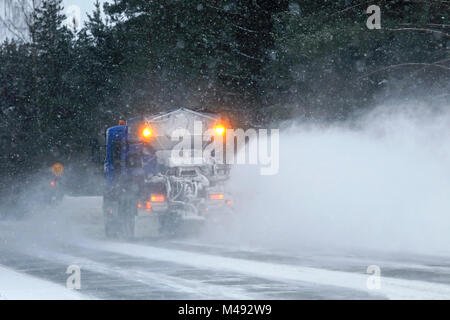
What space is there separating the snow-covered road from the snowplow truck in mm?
716

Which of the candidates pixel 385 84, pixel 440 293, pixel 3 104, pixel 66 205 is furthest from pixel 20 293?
pixel 3 104

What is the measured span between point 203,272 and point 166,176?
718 cm

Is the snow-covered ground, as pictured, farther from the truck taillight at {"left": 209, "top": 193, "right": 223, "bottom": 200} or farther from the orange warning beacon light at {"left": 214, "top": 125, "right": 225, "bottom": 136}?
the orange warning beacon light at {"left": 214, "top": 125, "right": 225, "bottom": 136}

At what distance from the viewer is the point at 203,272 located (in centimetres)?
1257

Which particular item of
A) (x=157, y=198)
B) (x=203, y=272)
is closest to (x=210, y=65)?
(x=157, y=198)

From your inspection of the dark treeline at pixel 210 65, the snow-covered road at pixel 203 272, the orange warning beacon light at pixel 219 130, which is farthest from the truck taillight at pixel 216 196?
the dark treeline at pixel 210 65

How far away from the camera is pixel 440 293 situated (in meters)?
9.84

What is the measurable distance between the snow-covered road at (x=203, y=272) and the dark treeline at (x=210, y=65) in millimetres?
8000

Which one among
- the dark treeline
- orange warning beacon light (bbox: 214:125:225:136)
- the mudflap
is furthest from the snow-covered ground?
the dark treeline

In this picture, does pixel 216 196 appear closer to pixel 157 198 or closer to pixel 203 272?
pixel 157 198

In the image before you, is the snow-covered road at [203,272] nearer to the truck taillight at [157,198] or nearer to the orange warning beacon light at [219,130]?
the truck taillight at [157,198]

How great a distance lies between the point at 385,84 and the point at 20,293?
21.3m

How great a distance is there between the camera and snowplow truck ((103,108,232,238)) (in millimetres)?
19516

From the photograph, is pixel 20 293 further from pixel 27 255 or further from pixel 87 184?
pixel 87 184
